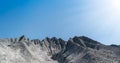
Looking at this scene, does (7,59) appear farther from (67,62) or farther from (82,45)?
(82,45)

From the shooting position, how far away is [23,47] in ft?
533

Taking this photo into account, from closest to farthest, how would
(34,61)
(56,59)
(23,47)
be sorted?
(34,61) < (23,47) < (56,59)

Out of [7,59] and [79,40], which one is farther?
[79,40]

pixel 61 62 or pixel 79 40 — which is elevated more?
pixel 79 40

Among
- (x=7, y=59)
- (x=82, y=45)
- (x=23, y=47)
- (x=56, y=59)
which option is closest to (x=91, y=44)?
(x=82, y=45)

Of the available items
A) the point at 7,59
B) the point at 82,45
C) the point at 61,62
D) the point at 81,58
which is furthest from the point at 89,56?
the point at 7,59

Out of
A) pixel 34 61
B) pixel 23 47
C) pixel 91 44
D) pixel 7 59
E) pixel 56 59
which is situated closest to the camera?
pixel 7 59

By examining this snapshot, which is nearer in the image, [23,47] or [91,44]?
[23,47]

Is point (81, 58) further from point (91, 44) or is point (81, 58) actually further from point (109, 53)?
point (91, 44)

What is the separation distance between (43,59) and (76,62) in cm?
2403

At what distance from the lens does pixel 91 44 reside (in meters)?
186

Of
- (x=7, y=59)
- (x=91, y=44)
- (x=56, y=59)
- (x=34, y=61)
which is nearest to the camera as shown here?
(x=7, y=59)

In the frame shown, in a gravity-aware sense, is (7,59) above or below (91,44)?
below

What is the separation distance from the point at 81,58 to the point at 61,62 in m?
16.1
